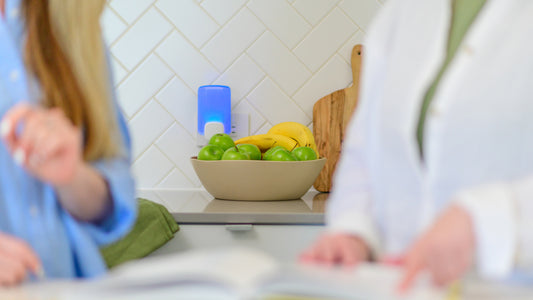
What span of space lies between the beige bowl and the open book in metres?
0.98

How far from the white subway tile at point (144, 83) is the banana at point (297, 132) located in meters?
0.41

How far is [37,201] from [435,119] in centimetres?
52

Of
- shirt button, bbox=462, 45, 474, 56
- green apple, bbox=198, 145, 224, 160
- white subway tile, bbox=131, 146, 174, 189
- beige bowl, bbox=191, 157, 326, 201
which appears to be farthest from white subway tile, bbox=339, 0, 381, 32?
shirt button, bbox=462, 45, 474, 56

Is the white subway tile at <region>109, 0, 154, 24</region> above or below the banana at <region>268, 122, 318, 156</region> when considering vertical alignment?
above

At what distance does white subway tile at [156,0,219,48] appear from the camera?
1.79 metres

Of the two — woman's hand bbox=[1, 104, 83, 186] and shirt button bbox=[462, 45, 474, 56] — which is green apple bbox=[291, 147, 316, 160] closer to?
shirt button bbox=[462, 45, 474, 56]

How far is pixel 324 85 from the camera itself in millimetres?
1812

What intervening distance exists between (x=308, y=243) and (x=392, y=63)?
2.24 feet

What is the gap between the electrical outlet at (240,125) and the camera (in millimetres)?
1814

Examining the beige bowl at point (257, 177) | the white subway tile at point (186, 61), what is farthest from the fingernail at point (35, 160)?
the white subway tile at point (186, 61)

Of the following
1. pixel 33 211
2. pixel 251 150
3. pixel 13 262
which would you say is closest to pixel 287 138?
pixel 251 150

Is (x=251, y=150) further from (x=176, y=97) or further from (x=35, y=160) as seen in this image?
(x=35, y=160)

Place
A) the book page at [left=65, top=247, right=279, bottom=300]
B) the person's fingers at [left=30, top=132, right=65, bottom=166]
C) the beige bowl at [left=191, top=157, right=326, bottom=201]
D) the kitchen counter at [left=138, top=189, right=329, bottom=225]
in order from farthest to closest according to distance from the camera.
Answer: the beige bowl at [left=191, top=157, right=326, bottom=201]
the kitchen counter at [left=138, top=189, right=329, bottom=225]
the person's fingers at [left=30, top=132, right=65, bottom=166]
the book page at [left=65, top=247, right=279, bottom=300]

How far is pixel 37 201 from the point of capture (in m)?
0.71
